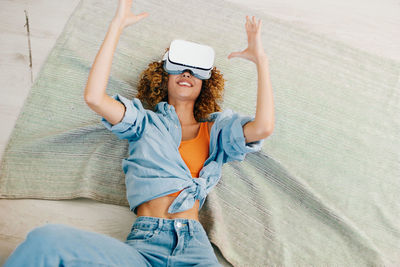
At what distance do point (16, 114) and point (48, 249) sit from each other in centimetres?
71

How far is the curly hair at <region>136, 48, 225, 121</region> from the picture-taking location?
1.20 metres

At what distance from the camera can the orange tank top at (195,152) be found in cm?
109

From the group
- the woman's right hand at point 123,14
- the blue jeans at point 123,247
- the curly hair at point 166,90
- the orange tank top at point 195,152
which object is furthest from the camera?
the curly hair at point 166,90

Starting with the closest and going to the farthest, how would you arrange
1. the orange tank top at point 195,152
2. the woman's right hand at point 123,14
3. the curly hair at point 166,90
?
the woman's right hand at point 123,14 → the orange tank top at point 195,152 → the curly hair at point 166,90

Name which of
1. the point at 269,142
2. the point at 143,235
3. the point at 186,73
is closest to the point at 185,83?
the point at 186,73

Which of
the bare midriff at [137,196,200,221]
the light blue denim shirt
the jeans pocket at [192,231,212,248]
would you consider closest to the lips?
the light blue denim shirt

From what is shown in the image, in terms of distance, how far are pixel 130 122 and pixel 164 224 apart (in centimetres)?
32

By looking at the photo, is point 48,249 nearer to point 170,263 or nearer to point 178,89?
point 170,263

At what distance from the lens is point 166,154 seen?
3.41 ft

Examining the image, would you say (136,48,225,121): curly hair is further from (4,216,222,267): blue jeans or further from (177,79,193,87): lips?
(4,216,222,267): blue jeans

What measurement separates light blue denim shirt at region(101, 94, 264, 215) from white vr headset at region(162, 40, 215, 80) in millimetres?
169

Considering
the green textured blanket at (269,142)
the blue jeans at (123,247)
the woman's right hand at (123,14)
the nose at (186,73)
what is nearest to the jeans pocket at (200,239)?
the blue jeans at (123,247)

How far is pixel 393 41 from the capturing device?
1.42m

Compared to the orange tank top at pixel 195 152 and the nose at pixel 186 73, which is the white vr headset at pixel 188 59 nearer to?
the nose at pixel 186 73
